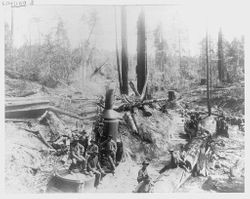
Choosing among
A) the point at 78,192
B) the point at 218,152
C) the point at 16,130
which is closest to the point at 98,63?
the point at 16,130

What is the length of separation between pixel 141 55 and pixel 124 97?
4.26ft

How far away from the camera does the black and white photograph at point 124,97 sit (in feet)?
28.2

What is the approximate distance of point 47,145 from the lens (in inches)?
341

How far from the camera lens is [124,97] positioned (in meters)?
9.03

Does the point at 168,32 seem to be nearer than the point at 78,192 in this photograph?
No

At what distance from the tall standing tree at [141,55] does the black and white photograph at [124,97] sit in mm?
29

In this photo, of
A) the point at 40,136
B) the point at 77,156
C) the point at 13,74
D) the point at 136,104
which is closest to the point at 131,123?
the point at 136,104

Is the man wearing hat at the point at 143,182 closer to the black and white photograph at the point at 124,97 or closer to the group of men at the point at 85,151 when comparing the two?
the black and white photograph at the point at 124,97

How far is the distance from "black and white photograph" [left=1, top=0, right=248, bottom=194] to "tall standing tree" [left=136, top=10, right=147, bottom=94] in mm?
29

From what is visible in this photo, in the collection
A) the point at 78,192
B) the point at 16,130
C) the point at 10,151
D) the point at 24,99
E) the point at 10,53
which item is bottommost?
the point at 78,192

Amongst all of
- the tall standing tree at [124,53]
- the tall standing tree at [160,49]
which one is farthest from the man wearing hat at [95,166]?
the tall standing tree at [160,49]

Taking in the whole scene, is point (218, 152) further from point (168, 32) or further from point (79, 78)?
point (79, 78)

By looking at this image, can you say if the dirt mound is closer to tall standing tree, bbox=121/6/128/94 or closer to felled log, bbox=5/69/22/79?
felled log, bbox=5/69/22/79

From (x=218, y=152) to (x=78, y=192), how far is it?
4.09m
